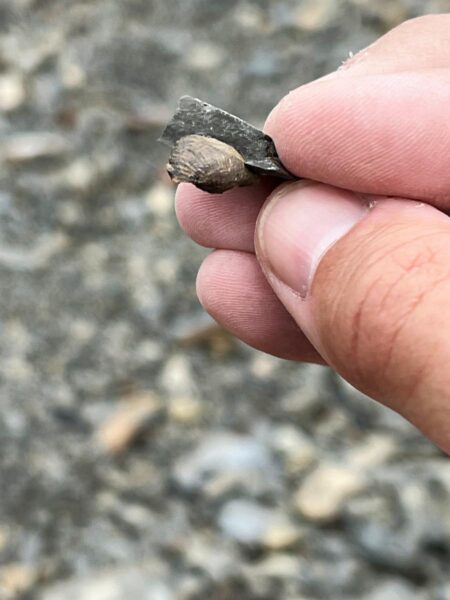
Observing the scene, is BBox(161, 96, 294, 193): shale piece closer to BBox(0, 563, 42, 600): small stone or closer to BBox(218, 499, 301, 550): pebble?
BBox(218, 499, 301, 550): pebble

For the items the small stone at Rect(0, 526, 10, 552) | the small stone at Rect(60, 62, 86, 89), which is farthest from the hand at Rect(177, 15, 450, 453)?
the small stone at Rect(60, 62, 86, 89)

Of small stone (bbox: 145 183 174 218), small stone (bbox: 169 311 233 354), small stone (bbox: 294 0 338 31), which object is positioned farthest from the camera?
small stone (bbox: 294 0 338 31)

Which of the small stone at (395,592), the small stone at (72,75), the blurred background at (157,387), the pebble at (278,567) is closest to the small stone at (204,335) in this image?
the blurred background at (157,387)

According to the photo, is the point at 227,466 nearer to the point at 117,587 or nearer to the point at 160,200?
the point at 117,587

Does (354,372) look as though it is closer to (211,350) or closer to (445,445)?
(445,445)

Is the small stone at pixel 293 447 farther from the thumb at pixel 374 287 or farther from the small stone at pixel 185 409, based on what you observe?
the thumb at pixel 374 287

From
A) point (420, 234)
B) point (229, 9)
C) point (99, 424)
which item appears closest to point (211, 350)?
point (99, 424)
